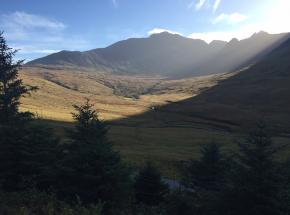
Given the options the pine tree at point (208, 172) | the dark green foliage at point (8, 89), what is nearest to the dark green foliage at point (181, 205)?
the pine tree at point (208, 172)

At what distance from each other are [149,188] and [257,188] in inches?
531

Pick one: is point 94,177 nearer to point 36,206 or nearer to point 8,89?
point 36,206

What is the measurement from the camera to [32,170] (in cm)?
2455

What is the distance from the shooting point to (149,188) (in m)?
30.5

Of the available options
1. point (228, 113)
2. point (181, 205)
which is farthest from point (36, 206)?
point (228, 113)

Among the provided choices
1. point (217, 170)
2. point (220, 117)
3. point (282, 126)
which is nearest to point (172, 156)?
point (217, 170)

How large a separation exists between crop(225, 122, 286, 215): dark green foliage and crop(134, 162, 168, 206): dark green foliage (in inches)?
460

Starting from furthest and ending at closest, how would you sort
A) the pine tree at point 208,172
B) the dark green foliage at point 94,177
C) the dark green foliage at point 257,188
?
the pine tree at point 208,172, the dark green foliage at point 94,177, the dark green foliage at point 257,188

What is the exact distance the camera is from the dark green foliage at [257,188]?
1809cm

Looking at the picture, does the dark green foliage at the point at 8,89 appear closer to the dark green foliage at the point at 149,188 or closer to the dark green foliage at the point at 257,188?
the dark green foliage at the point at 149,188

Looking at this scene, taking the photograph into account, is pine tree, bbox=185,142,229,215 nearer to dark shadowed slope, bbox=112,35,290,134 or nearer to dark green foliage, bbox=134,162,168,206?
Answer: dark green foliage, bbox=134,162,168,206

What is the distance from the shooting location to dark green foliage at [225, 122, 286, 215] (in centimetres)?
1809

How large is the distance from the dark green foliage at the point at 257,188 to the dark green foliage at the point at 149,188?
11680 mm

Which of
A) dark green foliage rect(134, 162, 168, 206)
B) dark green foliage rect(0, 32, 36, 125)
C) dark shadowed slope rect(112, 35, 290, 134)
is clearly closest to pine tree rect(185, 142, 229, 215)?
dark green foliage rect(134, 162, 168, 206)
